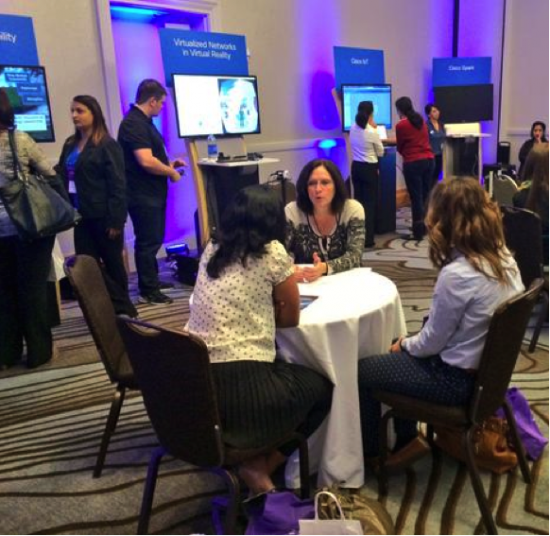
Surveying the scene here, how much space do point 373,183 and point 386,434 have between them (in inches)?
164

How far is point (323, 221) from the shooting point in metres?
2.71

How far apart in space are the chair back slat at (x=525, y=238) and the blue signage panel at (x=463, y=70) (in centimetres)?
611

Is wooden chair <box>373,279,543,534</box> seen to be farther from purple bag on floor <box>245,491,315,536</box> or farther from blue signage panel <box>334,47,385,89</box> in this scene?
blue signage panel <box>334,47,385,89</box>

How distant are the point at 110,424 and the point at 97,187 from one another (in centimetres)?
179

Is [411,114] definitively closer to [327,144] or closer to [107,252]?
[327,144]

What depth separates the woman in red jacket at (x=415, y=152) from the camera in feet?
19.6

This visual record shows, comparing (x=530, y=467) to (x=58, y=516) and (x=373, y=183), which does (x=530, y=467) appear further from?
(x=373, y=183)

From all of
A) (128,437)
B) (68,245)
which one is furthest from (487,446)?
(68,245)

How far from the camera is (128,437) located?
253cm

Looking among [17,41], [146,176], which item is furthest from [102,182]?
[17,41]

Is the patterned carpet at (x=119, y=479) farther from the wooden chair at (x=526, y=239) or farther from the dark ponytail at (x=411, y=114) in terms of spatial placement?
the dark ponytail at (x=411, y=114)

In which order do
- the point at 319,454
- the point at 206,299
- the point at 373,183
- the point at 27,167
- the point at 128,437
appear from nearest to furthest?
the point at 206,299 < the point at 319,454 < the point at 128,437 < the point at 27,167 < the point at 373,183

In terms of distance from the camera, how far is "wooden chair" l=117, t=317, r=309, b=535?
147 cm

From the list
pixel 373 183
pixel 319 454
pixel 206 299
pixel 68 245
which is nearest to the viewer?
pixel 206 299
